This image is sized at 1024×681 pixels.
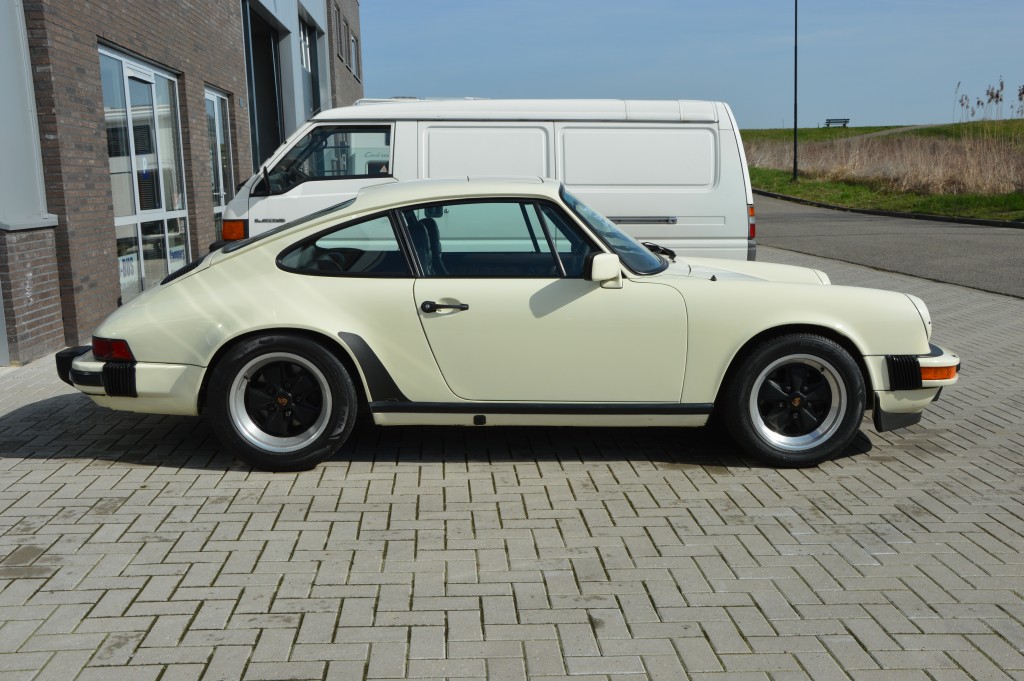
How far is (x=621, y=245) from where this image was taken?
5414 mm

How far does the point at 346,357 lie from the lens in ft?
16.8

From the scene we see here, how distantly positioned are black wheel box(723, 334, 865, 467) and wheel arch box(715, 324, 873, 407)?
31mm

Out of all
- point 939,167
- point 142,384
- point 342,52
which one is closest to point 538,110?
point 142,384

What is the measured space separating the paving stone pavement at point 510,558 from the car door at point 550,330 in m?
0.46

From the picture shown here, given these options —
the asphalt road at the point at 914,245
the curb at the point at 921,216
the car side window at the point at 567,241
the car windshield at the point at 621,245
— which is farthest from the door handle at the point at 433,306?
the curb at the point at 921,216

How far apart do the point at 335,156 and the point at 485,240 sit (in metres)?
5.10

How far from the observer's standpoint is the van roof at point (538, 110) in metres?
9.87

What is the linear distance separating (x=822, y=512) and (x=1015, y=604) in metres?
1.08

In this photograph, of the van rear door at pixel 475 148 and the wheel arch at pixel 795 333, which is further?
the van rear door at pixel 475 148

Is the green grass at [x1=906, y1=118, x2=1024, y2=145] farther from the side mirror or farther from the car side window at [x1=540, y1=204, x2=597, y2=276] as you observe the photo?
the side mirror

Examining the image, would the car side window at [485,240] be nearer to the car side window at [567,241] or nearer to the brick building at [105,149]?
the car side window at [567,241]

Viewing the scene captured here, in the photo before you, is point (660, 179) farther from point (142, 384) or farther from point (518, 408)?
point (142, 384)

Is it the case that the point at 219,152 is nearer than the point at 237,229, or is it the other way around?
the point at 237,229

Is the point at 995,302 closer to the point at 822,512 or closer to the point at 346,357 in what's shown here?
the point at 822,512
